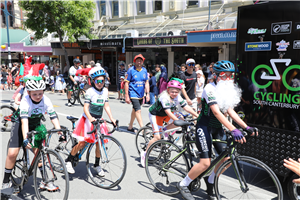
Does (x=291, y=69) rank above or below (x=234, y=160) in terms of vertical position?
above

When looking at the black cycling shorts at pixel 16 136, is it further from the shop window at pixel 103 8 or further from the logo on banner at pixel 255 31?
the shop window at pixel 103 8

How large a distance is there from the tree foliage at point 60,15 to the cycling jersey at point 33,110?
17.0 meters

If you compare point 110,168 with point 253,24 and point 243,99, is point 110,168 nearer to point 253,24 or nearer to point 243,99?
point 243,99

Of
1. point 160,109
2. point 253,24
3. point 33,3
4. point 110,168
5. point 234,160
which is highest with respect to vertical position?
point 33,3

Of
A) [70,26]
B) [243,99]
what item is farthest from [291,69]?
[70,26]

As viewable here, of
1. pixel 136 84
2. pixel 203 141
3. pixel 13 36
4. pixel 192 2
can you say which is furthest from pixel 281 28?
pixel 13 36

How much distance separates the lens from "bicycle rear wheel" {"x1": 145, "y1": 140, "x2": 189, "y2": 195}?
404 cm

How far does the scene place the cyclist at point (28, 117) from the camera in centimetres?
377

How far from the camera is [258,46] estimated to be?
13.9ft

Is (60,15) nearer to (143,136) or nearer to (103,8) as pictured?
(103,8)

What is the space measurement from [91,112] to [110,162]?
0.98m

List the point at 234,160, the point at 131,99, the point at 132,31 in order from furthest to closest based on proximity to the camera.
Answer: the point at 132,31 → the point at 131,99 → the point at 234,160

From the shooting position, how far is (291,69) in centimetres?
385

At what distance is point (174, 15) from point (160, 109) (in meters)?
16.1
